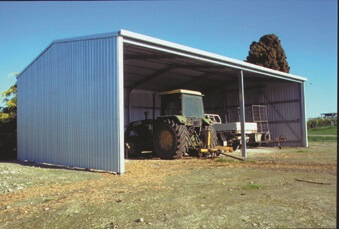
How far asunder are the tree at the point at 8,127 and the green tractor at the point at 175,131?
26.5 feet

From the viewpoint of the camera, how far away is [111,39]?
9188 millimetres

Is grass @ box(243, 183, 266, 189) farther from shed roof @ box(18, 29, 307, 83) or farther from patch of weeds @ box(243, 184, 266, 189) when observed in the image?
shed roof @ box(18, 29, 307, 83)

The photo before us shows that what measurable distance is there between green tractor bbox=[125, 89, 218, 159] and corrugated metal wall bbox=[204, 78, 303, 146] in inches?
327

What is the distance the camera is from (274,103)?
20609 millimetres

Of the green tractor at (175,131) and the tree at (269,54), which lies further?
the tree at (269,54)

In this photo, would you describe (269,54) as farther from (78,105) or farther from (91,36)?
(78,105)

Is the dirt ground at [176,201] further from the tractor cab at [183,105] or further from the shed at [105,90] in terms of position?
the tractor cab at [183,105]

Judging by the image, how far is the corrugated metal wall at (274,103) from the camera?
1945 centimetres

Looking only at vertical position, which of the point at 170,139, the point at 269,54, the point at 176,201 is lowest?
the point at 176,201

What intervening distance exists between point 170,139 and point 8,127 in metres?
12.3

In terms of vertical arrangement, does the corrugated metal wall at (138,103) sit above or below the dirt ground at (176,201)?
above

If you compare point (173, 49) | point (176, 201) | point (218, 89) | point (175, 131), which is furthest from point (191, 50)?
point (218, 89)

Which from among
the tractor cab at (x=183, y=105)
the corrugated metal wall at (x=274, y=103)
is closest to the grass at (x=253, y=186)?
the tractor cab at (x=183, y=105)

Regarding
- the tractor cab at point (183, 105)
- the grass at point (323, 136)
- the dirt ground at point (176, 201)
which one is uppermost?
the tractor cab at point (183, 105)
